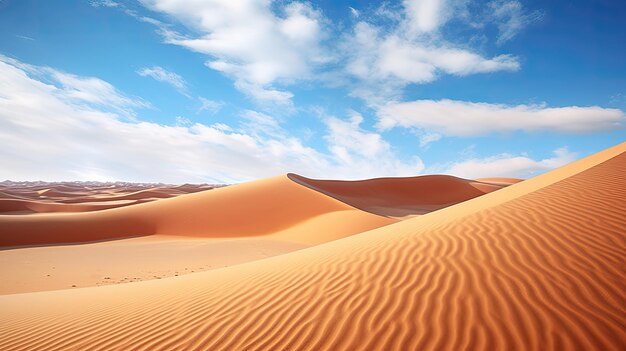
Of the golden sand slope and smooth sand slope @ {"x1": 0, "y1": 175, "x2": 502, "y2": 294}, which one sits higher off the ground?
the golden sand slope

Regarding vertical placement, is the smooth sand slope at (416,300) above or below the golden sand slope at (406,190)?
below

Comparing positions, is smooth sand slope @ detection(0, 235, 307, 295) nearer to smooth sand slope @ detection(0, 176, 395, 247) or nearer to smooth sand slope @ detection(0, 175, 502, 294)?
smooth sand slope @ detection(0, 175, 502, 294)

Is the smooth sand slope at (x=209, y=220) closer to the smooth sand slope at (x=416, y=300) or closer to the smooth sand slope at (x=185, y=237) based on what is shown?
the smooth sand slope at (x=185, y=237)

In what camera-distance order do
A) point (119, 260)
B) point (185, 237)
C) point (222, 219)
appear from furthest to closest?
point (222, 219), point (185, 237), point (119, 260)

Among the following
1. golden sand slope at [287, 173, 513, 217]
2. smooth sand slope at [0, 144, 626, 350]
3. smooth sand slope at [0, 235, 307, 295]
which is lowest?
smooth sand slope at [0, 235, 307, 295]

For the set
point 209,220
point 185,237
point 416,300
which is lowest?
point 185,237

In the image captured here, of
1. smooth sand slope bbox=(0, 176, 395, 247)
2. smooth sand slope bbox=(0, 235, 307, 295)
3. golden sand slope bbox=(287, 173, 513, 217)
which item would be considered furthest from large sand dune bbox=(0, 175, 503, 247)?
golden sand slope bbox=(287, 173, 513, 217)

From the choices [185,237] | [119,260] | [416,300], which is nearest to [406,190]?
[185,237]

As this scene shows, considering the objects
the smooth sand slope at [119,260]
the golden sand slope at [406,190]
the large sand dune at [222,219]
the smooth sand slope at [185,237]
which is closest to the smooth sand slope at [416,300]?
the smooth sand slope at [119,260]

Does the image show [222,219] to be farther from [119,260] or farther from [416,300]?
[416,300]

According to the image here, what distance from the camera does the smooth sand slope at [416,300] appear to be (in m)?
2.89

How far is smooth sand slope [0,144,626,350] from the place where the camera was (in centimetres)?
289

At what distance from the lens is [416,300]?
3.49 metres

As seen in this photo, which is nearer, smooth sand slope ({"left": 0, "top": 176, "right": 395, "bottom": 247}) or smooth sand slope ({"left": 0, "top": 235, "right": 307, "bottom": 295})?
smooth sand slope ({"left": 0, "top": 235, "right": 307, "bottom": 295})
